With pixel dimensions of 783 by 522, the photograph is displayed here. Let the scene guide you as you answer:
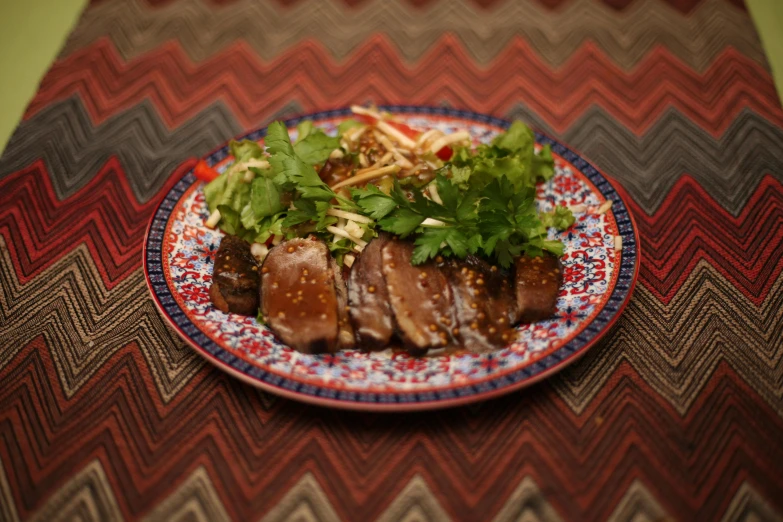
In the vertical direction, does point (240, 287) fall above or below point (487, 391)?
above

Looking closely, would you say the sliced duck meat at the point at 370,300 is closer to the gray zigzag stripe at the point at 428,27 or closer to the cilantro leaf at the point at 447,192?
the cilantro leaf at the point at 447,192

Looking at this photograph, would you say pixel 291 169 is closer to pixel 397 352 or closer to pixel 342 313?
pixel 342 313

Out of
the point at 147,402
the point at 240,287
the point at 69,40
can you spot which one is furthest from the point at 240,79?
the point at 147,402

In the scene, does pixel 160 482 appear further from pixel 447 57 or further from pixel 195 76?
pixel 447 57

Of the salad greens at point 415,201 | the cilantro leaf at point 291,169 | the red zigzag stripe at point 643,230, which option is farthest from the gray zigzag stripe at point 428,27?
the cilantro leaf at point 291,169

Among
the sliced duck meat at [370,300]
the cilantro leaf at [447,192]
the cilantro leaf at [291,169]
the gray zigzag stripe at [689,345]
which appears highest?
the cilantro leaf at [291,169]

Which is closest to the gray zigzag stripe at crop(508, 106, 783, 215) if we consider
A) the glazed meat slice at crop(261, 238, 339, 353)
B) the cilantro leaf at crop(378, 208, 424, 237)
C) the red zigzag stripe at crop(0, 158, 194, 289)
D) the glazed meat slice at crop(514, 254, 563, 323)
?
the glazed meat slice at crop(514, 254, 563, 323)

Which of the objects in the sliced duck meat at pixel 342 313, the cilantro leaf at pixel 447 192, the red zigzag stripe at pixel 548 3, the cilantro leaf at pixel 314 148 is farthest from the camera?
the red zigzag stripe at pixel 548 3

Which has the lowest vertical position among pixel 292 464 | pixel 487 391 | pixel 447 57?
pixel 487 391

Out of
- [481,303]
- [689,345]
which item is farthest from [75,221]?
[689,345]
